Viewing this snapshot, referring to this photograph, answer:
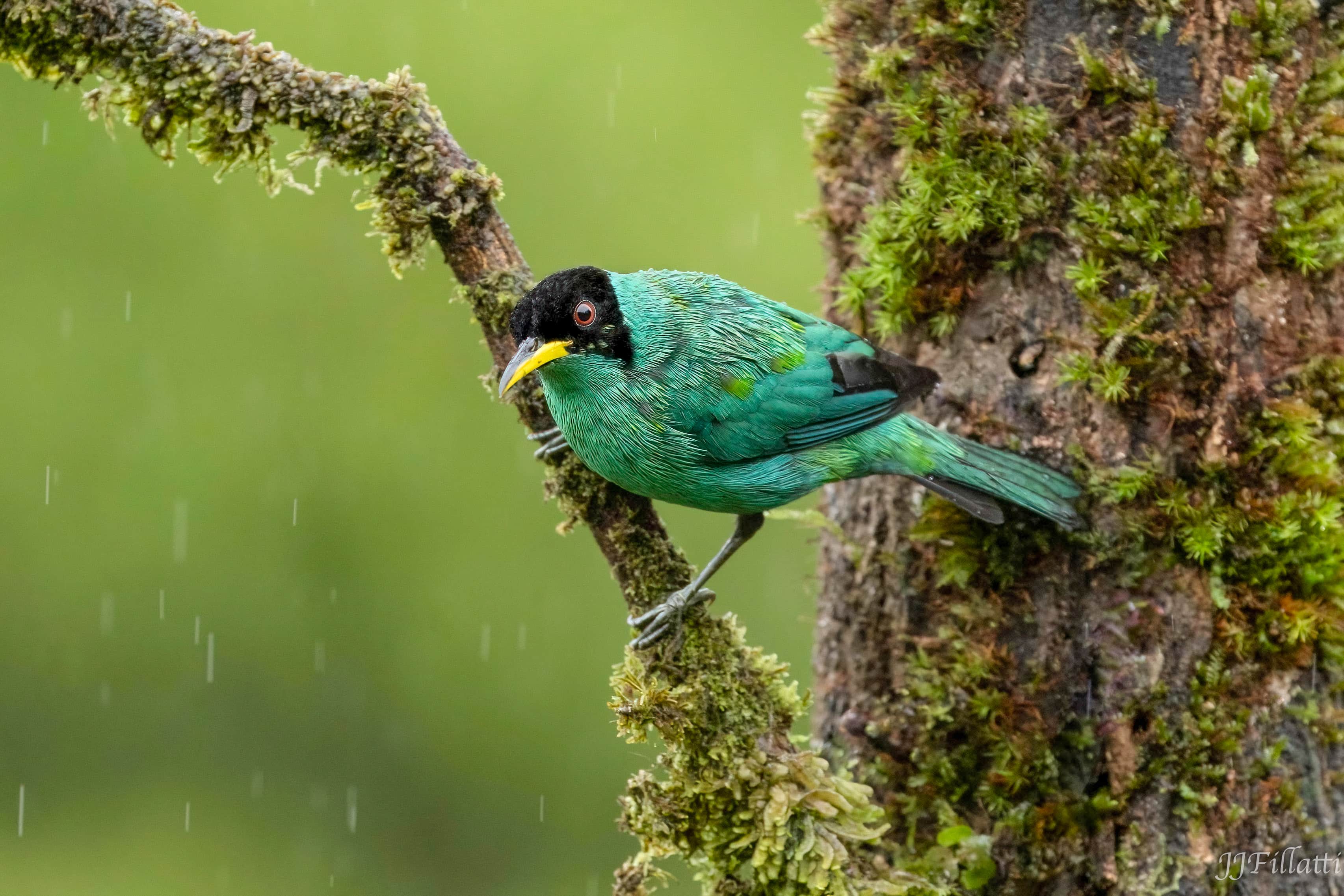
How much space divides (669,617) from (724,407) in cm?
85

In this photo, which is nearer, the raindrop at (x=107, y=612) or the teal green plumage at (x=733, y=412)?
the teal green plumage at (x=733, y=412)

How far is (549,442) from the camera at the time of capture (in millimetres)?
4746

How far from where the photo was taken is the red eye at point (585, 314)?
4.31 metres

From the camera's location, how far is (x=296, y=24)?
28.1ft

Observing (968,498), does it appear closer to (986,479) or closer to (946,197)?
(986,479)

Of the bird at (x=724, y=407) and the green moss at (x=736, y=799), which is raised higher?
the bird at (x=724, y=407)

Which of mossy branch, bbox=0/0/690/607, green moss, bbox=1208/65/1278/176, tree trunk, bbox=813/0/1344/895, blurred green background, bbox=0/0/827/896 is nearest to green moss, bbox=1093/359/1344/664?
tree trunk, bbox=813/0/1344/895

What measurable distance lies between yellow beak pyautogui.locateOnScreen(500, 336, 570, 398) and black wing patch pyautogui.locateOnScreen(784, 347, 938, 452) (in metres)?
1.05

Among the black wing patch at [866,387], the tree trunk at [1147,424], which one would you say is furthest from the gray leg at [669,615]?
the tree trunk at [1147,424]

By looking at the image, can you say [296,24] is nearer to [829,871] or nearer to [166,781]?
[166,781]

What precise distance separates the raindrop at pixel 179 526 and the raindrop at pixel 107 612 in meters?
0.67

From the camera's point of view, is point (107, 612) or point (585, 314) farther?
point (107, 612)

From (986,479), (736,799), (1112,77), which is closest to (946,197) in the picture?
(1112,77)
